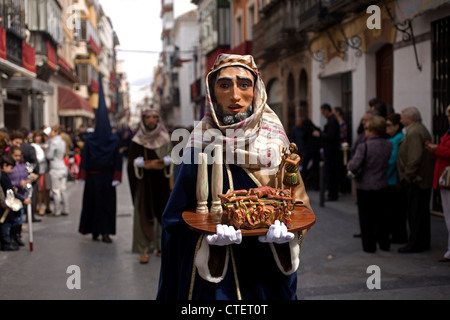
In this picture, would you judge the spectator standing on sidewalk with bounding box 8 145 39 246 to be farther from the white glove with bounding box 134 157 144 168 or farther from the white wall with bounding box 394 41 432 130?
the white wall with bounding box 394 41 432 130

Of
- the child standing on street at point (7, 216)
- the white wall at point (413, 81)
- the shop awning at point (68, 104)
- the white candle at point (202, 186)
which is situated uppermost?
the shop awning at point (68, 104)

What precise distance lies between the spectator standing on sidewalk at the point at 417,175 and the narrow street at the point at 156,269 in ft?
0.73

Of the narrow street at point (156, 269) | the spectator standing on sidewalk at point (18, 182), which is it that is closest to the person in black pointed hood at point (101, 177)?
the narrow street at point (156, 269)

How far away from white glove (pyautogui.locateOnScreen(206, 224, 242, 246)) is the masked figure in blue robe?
25 centimetres

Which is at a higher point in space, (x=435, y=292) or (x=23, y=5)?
(x=23, y=5)

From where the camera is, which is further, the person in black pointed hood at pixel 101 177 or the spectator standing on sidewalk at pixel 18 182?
the person in black pointed hood at pixel 101 177

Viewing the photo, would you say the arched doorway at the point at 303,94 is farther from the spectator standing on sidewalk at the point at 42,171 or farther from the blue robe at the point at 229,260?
the blue robe at the point at 229,260

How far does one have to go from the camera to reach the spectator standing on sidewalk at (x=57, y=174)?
1109 centimetres

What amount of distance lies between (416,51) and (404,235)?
12.2 ft

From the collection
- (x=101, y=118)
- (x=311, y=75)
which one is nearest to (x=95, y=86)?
(x=311, y=75)

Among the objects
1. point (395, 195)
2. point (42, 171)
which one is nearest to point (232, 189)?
point (395, 195)

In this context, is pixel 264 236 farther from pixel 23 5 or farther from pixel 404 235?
pixel 23 5

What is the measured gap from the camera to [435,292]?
5.39 metres

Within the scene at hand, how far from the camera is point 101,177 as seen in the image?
28.7 feet
